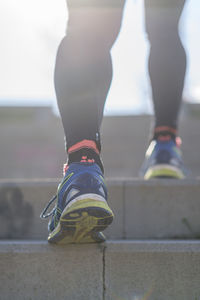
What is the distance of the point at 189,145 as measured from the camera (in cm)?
550

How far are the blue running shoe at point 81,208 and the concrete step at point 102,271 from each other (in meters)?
0.06

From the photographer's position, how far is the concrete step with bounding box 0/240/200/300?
129 centimetres

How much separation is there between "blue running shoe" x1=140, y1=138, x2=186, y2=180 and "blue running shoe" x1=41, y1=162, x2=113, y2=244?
0.67 metres

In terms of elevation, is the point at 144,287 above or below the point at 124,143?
below

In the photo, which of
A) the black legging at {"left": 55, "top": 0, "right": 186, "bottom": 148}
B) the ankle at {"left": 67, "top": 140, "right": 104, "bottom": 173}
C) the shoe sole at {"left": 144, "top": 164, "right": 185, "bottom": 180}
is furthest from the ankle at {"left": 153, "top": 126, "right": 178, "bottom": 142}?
the ankle at {"left": 67, "top": 140, "right": 104, "bottom": 173}

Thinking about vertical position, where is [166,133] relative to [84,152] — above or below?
above

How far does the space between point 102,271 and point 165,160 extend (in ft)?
2.61

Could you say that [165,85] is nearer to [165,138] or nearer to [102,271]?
[165,138]

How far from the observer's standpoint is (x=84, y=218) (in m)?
1.26

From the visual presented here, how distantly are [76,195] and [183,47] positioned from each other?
1.08 m

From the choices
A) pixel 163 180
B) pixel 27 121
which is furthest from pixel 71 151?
pixel 27 121

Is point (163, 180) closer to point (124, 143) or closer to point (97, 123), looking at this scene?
point (97, 123)

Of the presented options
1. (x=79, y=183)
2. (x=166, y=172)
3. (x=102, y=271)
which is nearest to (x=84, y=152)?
(x=79, y=183)

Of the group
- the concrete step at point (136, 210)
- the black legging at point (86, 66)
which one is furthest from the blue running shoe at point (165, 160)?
the black legging at point (86, 66)
